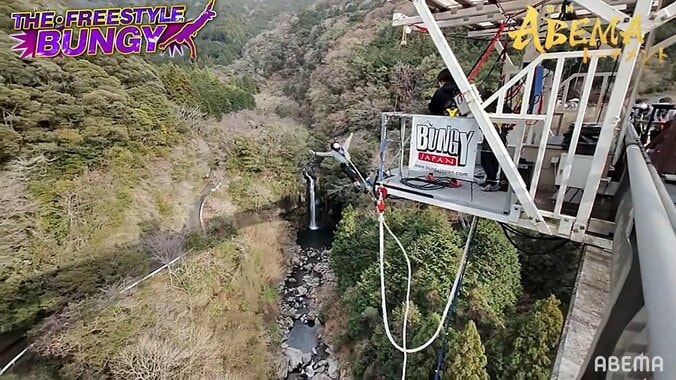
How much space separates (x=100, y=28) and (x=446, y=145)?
43.6 ft

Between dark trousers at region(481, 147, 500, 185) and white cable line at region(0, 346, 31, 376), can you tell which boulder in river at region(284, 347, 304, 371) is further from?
dark trousers at region(481, 147, 500, 185)

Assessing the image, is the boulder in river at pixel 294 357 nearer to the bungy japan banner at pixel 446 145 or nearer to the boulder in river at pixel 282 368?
the boulder in river at pixel 282 368

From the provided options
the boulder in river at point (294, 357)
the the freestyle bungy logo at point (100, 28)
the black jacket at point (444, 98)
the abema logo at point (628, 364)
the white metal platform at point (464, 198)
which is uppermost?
the the freestyle bungy logo at point (100, 28)

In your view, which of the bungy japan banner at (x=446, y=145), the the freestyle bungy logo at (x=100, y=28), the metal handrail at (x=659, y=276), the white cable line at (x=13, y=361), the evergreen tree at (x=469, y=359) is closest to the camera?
the metal handrail at (x=659, y=276)

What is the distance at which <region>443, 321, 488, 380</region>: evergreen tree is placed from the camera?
5.69 metres

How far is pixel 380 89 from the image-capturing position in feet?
59.6

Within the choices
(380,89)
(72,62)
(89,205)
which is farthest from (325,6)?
(89,205)

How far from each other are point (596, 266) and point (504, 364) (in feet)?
17.1

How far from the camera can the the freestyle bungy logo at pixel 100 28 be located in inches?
401

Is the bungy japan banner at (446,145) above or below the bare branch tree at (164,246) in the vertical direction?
above

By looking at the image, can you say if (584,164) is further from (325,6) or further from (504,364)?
(325,6)

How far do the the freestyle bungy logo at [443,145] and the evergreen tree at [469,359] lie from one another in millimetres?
3852

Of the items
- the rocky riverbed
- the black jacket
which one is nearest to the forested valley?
the rocky riverbed

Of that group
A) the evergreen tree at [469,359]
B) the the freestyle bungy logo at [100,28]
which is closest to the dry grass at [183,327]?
the evergreen tree at [469,359]
